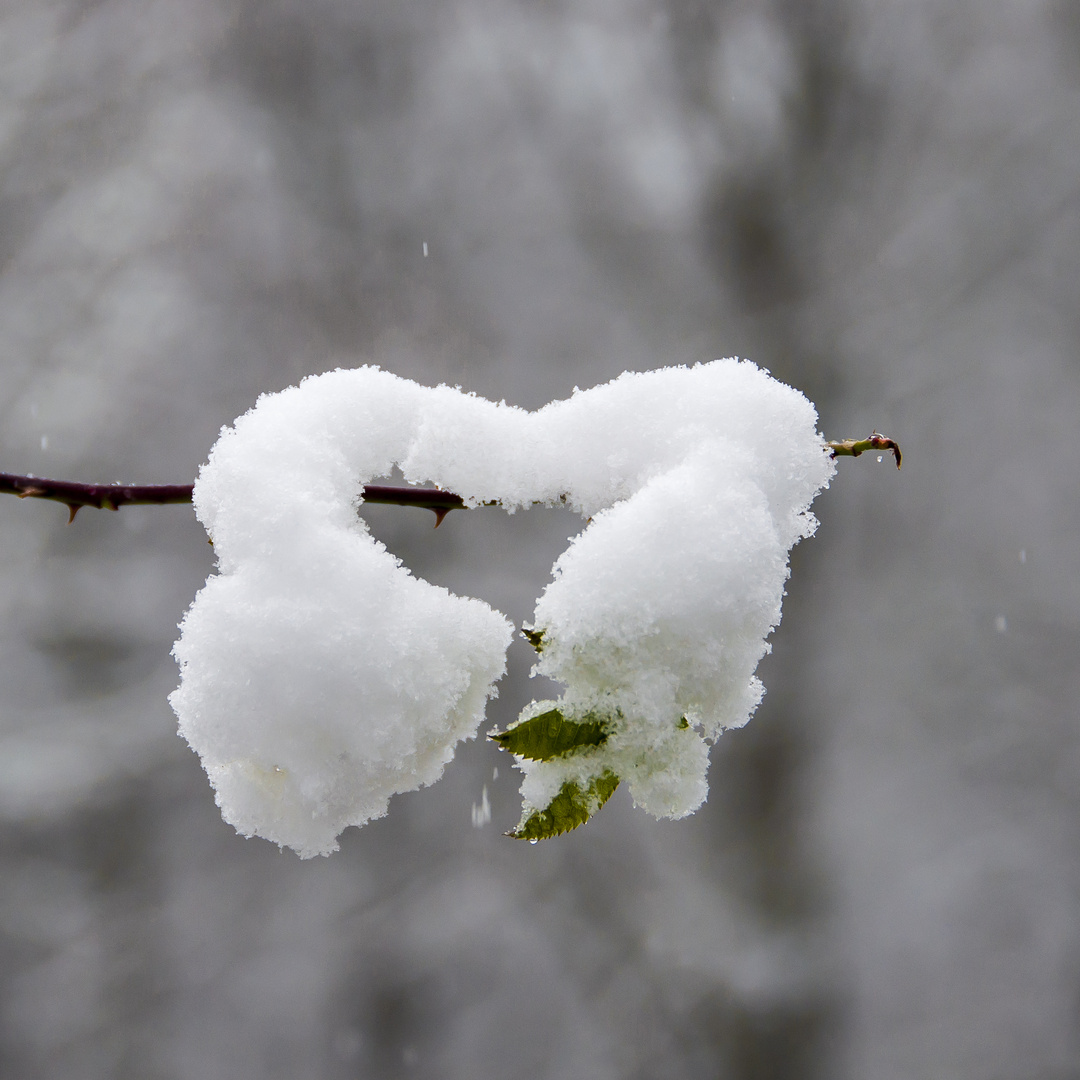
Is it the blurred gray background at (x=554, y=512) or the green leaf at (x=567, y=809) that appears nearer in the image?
the green leaf at (x=567, y=809)

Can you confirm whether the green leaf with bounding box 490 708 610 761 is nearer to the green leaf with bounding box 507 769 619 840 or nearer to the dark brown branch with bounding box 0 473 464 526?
the green leaf with bounding box 507 769 619 840

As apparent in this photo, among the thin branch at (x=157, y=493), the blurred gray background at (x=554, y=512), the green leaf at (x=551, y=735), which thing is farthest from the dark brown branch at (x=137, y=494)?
the blurred gray background at (x=554, y=512)

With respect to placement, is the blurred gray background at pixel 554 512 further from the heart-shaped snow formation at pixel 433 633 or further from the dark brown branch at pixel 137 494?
the heart-shaped snow formation at pixel 433 633

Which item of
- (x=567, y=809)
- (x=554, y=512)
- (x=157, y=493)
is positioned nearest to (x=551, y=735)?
(x=567, y=809)

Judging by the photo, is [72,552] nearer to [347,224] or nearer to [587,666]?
[347,224]

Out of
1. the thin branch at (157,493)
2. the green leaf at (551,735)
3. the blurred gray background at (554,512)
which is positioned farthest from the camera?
the blurred gray background at (554,512)

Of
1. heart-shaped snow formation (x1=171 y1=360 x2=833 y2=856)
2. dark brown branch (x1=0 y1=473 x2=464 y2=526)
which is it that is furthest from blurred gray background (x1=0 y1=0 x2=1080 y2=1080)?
heart-shaped snow formation (x1=171 y1=360 x2=833 y2=856)
